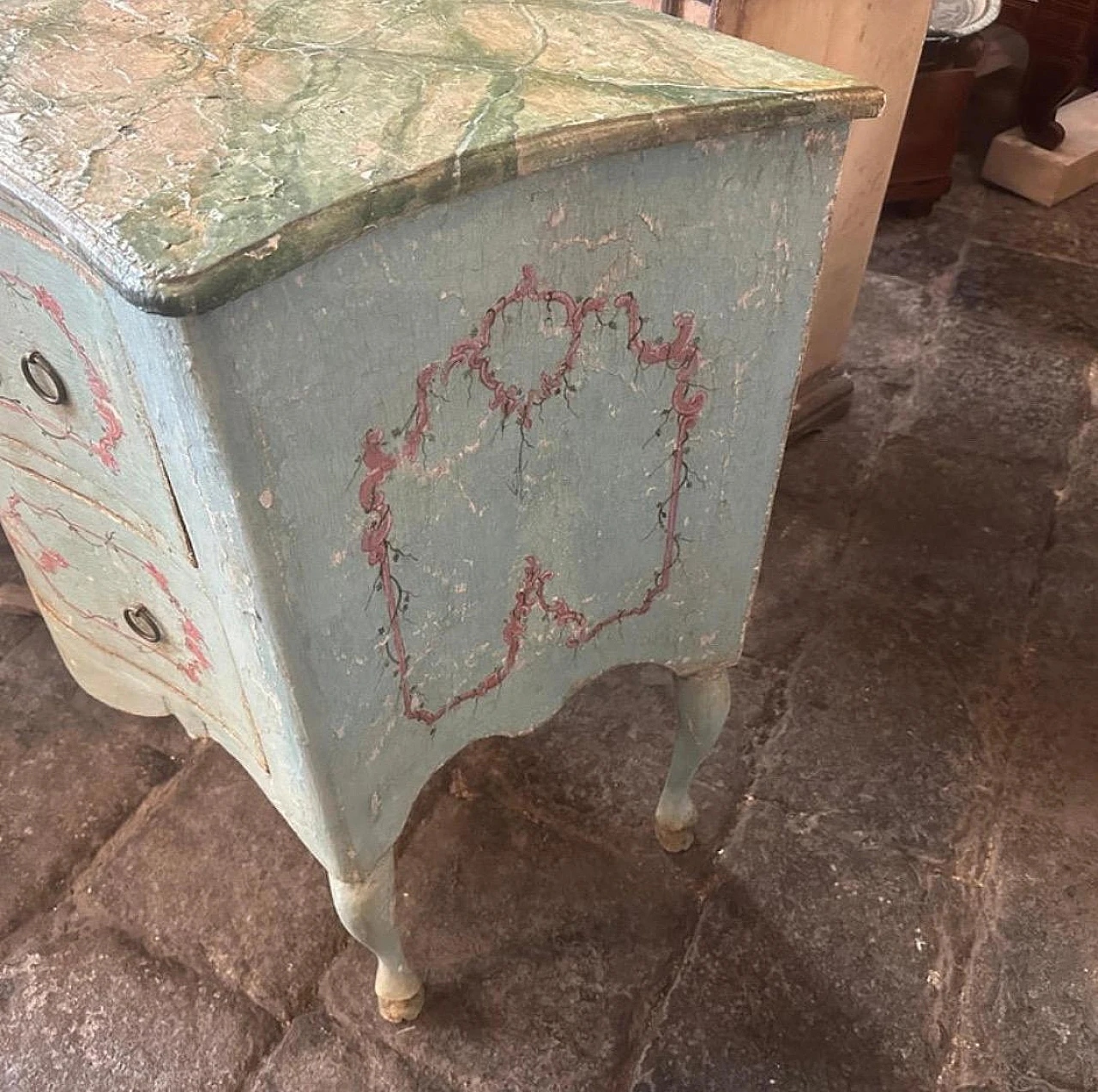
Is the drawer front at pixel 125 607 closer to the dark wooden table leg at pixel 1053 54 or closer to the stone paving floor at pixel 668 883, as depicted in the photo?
the stone paving floor at pixel 668 883

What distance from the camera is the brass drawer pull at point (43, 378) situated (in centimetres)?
81

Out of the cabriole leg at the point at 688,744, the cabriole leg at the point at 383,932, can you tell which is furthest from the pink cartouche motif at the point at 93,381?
the cabriole leg at the point at 688,744

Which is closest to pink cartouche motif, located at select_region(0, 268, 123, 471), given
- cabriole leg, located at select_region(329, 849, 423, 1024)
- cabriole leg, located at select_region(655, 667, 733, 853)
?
cabriole leg, located at select_region(329, 849, 423, 1024)

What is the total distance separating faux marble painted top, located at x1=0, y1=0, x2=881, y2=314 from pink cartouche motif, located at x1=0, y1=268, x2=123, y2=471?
0.10 meters

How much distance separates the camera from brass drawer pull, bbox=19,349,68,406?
0.81 m

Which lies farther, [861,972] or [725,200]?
[861,972]

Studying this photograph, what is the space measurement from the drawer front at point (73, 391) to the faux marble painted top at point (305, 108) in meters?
0.08

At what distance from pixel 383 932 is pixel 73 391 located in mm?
603

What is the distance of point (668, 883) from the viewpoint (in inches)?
55.2

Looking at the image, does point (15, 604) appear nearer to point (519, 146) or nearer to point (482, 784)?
point (482, 784)

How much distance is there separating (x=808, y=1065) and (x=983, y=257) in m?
1.94

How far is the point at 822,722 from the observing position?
1603 millimetres

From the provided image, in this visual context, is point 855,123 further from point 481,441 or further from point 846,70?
point 481,441

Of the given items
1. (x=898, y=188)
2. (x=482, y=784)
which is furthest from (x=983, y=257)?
(x=482, y=784)
